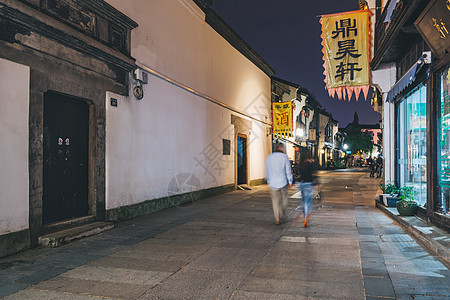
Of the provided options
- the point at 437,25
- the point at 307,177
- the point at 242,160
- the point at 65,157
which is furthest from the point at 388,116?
the point at 65,157

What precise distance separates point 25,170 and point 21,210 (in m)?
0.71

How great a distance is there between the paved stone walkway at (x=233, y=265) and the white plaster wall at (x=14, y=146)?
70 cm

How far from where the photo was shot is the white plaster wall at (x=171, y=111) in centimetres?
935

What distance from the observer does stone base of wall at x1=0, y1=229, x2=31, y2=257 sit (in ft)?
18.9

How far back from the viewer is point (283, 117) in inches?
901

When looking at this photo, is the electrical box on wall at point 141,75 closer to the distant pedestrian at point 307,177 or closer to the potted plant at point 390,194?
the distant pedestrian at point 307,177

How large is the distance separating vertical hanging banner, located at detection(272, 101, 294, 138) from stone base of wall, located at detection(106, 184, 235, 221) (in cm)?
924

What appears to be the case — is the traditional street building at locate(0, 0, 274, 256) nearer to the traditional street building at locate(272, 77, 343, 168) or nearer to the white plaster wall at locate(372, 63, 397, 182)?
the white plaster wall at locate(372, 63, 397, 182)

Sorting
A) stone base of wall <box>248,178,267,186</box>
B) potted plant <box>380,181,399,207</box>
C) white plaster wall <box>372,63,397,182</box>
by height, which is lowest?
stone base of wall <box>248,178,267,186</box>

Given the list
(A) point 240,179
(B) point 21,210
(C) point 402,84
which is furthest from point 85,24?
(A) point 240,179

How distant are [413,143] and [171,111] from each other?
24.3 ft

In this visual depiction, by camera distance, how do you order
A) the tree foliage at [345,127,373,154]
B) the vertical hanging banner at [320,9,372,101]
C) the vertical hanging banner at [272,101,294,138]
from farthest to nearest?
the tree foliage at [345,127,373,154] < the vertical hanging banner at [272,101,294,138] < the vertical hanging banner at [320,9,372,101]

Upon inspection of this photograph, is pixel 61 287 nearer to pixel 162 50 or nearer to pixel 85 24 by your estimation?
pixel 85 24

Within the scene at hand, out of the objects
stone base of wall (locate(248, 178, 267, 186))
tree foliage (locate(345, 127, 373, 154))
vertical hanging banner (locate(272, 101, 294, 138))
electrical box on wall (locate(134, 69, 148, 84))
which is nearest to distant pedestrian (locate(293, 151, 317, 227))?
electrical box on wall (locate(134, 69, 148, 84))
